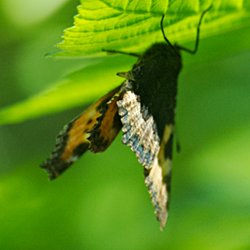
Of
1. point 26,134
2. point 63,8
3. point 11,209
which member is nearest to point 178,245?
point 11,209

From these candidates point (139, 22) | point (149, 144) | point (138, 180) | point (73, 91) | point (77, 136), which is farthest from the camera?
point (138, 180)

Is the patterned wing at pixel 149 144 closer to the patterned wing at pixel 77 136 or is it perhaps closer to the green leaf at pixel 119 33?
the patterned wing at pixel 77 136

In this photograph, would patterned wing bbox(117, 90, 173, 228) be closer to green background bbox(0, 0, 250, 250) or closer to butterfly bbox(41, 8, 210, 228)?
butterfly bbox(41, 8, 210, 228)

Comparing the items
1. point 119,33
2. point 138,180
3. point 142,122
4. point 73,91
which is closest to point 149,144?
point 142,122

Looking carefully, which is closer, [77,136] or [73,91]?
[77,136]

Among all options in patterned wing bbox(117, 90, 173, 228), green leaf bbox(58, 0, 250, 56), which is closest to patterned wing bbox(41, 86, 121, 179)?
patterned wing bbox(117, 90, 173, 228)

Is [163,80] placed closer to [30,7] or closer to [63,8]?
[30,7]

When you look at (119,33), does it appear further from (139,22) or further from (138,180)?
(138,180)
